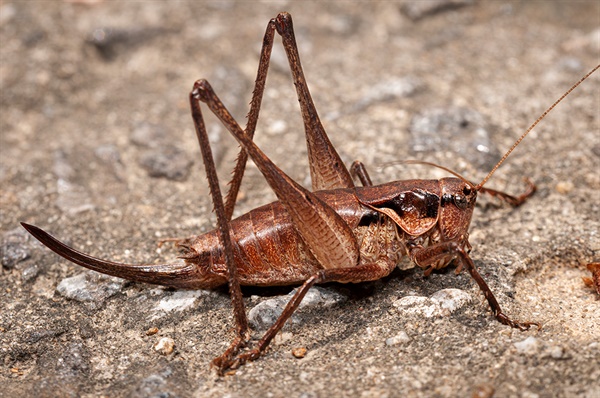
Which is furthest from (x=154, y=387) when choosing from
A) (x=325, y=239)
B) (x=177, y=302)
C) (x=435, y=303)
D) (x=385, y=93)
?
(x=385, y=93)

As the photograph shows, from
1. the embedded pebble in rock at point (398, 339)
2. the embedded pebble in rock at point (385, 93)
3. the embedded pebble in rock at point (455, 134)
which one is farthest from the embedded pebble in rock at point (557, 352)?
the embedded pebble in rock at point (385, 93)

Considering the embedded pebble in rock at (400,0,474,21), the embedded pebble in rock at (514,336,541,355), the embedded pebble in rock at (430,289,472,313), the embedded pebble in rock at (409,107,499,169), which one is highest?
the embedded pebble in rock at (400,0,474,21)

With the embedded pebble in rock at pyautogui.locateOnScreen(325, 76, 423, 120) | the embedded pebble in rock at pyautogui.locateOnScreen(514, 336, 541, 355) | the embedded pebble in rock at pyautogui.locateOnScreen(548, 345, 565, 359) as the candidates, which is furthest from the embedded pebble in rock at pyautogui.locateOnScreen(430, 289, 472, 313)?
the embedded pebble in rock at pyautogui.locateOnScreen(325, 76, 423, 120)

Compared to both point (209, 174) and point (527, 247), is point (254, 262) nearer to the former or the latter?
point (209, 174)

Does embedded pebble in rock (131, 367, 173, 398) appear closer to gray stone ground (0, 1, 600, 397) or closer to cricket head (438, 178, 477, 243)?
gray stone ground (0, 1, 600, 397)

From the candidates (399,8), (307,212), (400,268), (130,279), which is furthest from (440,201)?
(399,8)

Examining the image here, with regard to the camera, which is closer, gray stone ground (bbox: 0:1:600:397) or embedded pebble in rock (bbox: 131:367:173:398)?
embedded pebble in rock (bbox: 131:367:173:398)

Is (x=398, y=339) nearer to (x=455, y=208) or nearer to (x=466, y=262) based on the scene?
(x=466, y=262)
